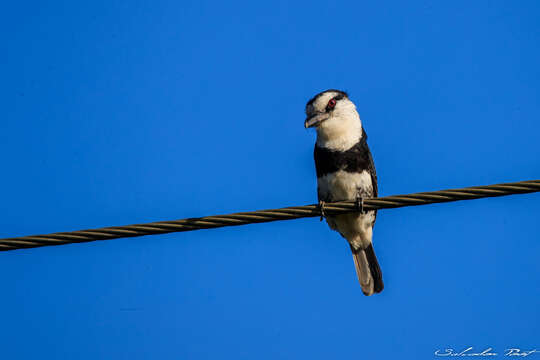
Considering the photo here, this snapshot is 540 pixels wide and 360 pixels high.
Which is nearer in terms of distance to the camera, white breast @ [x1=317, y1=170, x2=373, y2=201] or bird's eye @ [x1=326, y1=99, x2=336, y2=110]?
white breast @ [x1=317, y1=170, x2=373, y2=201]

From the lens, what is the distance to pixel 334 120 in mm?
5945

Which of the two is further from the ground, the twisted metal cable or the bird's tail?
the bird's tail

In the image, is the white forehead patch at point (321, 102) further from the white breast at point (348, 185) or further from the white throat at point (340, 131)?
the white breast at point (348, 185)

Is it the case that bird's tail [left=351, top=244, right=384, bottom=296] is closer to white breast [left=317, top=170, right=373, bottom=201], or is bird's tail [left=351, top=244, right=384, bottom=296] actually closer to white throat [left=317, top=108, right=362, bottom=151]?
white breast [left=317, top=170, right=373, bottom=201]

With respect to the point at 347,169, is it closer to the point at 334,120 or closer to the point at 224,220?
the point at 334,120

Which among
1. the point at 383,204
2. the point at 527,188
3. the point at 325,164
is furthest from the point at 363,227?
the point at 527,188

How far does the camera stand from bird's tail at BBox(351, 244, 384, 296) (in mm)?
6188

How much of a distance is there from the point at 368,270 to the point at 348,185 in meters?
1.12

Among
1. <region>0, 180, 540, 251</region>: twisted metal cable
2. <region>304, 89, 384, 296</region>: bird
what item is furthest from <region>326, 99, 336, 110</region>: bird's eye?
<region>0, 180, 540, 251</region>: twisted metal cable

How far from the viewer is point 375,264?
6.29 m

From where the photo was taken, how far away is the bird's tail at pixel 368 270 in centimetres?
619

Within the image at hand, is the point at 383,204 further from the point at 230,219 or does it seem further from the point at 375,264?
the point at 375,264

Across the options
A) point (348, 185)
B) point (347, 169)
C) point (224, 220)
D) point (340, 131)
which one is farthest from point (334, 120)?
point (224, 220)

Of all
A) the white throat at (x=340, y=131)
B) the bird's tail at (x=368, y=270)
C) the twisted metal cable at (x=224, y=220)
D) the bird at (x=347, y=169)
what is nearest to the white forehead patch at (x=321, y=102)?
the bird at (x=347, y=169)
